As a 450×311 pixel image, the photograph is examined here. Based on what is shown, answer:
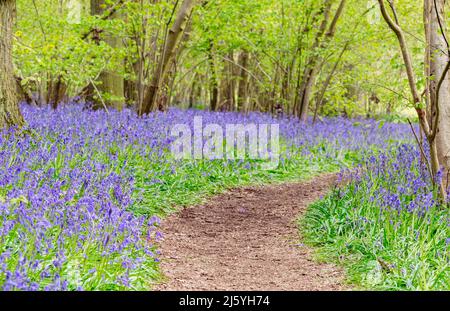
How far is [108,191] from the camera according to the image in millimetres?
5129

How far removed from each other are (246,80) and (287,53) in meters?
4.35

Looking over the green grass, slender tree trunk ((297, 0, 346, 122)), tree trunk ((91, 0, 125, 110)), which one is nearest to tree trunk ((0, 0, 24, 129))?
the green grass

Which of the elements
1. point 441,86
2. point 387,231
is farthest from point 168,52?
point 387,231

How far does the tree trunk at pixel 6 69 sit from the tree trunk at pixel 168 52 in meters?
4.03

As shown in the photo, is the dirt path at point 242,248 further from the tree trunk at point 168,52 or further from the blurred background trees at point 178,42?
the blurred background trees at point 178,42

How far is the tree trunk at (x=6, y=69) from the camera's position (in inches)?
257

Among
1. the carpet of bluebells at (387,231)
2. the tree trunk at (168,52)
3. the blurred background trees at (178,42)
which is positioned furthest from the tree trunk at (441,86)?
the tree trunk at (168,52)

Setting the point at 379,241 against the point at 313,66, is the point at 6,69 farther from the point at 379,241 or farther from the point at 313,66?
the point at 313,66

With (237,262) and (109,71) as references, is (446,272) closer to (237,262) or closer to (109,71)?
(237,262)

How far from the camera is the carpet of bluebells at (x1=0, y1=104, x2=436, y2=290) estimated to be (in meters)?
3.64

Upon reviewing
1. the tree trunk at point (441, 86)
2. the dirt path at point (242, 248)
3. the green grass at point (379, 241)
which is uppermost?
the tree trunk at point (441, 86)

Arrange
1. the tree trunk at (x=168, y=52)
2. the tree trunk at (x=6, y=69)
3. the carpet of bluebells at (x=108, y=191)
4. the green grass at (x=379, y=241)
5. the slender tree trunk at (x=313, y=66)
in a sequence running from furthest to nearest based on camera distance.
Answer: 1. the slender tree trunk at (x=313, y=66)
2. the tree trunk at (x=168, y=52)
3. the tree trunk at (x=6, y=69)
4. the green grass at (x=379, y=241)
5. the carpet of bluebells at (x=108, y=191)

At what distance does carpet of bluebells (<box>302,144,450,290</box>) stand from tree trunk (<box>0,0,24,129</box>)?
388 cm

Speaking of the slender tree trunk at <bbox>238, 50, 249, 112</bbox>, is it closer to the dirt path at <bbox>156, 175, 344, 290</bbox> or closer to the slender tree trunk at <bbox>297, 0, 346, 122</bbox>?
the slender tree trunk at <bbox>297, 0, 346, 122</bbox>
